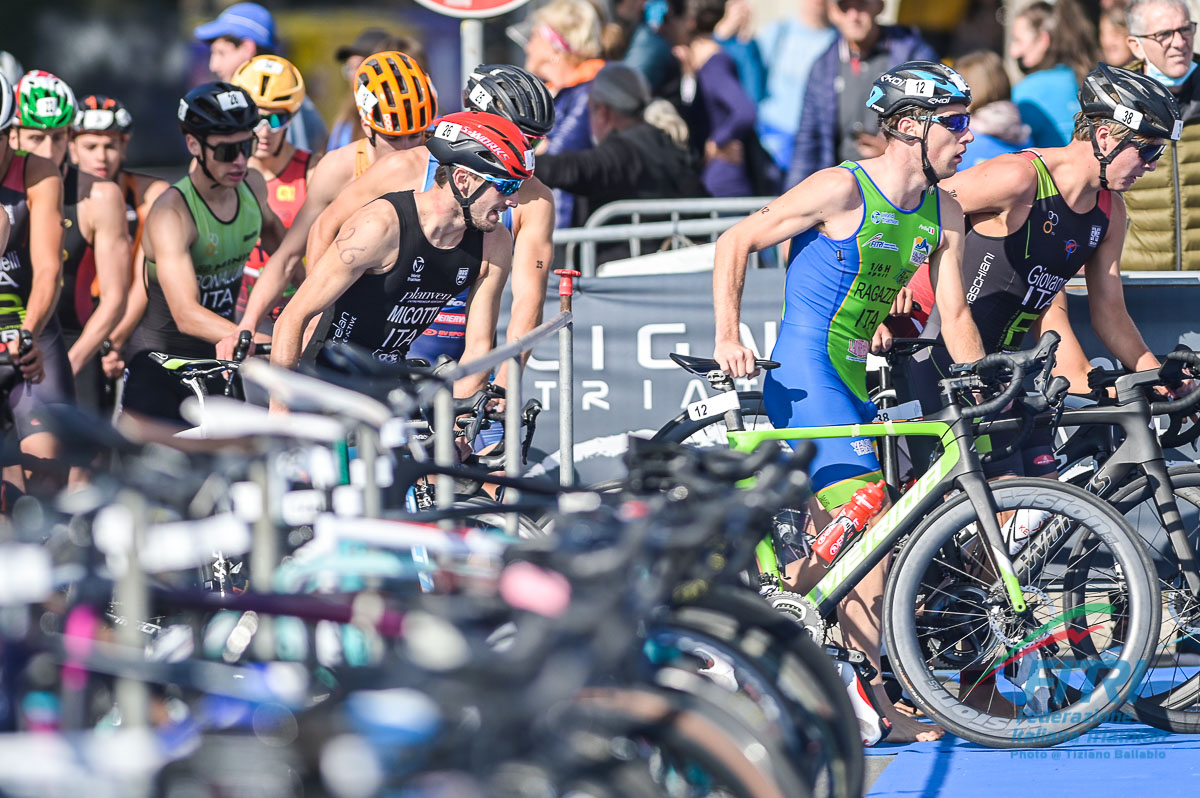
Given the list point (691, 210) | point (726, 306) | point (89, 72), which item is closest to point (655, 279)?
point (691, 210)

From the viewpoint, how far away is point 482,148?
5.31 m

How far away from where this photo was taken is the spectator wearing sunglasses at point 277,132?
813 centimetres

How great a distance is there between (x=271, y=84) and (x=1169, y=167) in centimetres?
445

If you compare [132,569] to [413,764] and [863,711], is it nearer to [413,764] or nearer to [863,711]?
[413,764]

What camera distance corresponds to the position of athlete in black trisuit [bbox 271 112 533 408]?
5.39 m

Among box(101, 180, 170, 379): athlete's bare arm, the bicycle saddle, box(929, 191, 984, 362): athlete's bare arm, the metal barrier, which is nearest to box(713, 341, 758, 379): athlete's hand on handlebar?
the bicycle saddle

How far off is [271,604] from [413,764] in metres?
0.69

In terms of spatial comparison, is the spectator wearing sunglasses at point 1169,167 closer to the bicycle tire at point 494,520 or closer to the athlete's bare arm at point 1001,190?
the athlete's bare arm at point 1001,190

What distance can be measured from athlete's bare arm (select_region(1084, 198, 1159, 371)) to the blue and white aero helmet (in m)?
1.02

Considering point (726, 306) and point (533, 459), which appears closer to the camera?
point (726, 306)

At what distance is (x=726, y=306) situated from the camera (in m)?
5.54

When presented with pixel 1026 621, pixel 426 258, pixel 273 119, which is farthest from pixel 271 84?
pixel 1026 621

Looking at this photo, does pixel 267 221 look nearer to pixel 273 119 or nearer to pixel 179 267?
pixel 273 119

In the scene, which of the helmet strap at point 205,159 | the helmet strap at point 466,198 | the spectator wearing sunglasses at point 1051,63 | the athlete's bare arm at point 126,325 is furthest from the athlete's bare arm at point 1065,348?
the athlete's bare arm at point 126,325
